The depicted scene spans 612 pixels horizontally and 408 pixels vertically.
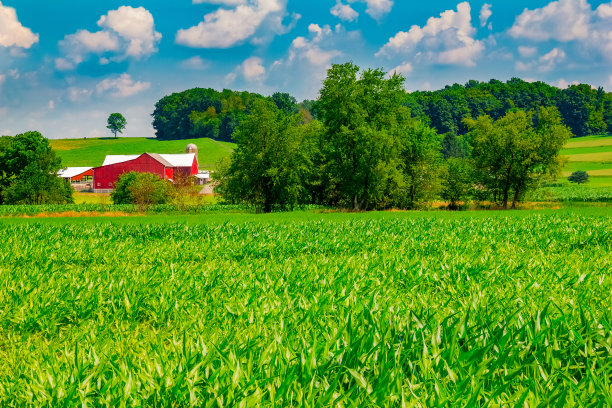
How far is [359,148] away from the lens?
1901 inches

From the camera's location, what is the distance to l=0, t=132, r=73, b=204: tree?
63531 mm

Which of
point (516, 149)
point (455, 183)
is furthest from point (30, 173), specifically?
point (516, 149)

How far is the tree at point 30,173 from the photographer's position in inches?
2501

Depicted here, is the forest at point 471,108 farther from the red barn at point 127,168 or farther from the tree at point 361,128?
the tree at point 361,128

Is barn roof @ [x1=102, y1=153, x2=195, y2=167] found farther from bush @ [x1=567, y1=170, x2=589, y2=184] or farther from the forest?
bush @ [x1=567, y1=170, x2=589, y2=184]

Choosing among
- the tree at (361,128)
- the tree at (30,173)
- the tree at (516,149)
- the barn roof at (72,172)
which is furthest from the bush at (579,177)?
the barn roof at (72,172)

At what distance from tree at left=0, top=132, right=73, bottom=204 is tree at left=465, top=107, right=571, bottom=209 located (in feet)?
209

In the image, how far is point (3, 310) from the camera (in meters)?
5.12

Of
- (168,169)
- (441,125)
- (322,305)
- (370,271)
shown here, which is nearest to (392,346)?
(322,305)

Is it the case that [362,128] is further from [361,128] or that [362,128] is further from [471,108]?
[471,108]

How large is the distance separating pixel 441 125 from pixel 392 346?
17946 centimetres

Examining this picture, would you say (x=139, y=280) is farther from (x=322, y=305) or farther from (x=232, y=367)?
(x=232, y=367)

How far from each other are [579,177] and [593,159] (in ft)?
88.9

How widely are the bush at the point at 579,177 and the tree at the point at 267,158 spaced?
248 feet
